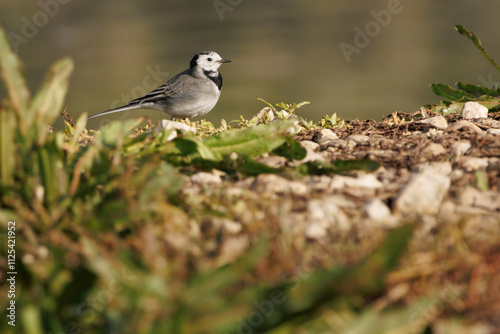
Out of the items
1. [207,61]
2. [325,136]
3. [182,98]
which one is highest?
[325,136]

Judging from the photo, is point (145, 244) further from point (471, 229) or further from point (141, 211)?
point (471, 229)

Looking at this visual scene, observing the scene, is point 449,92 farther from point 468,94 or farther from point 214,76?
point 214,76

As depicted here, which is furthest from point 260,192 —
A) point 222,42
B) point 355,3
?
point 355,3

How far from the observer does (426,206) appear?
2.05 m

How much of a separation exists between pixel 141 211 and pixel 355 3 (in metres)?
31.0

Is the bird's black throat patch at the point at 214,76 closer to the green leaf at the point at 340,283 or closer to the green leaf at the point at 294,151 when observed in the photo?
the green leaf at the point at 294,151

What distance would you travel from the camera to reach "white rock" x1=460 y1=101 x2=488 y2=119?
3729 mm

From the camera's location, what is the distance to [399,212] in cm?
204

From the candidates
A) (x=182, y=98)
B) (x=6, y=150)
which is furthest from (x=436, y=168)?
(x=182, y=98)

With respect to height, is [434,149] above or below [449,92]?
above

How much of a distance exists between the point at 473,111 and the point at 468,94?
0.52 meters

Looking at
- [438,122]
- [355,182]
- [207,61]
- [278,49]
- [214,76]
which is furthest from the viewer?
[278,49]

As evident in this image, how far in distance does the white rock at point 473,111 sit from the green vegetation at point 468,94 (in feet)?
0.70

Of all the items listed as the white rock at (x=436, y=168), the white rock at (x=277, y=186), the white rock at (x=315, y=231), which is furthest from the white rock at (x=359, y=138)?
the white rock at (x=315, y=231)
